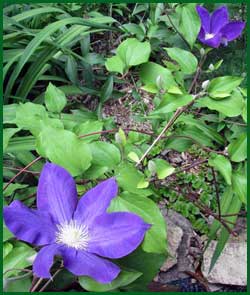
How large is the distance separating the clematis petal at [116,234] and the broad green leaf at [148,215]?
7 cm

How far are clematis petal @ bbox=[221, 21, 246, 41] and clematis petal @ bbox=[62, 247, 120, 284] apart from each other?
2.48 ft

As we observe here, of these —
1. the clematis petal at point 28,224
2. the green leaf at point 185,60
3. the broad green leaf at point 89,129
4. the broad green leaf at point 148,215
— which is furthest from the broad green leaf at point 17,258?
the green leaf at point 185,60

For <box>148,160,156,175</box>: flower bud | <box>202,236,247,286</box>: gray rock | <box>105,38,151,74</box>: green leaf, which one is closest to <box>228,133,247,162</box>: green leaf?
<box>148,160,156,175</box>: flower bud

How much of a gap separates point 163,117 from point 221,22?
352 mm

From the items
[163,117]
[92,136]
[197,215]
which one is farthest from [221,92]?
[197,215]

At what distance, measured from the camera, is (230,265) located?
143cm

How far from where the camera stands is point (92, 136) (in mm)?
1043

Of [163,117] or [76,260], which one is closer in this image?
[76,260]

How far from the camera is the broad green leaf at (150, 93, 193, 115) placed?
1000mm

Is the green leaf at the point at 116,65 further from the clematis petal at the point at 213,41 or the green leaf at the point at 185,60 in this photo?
the clematis petal at the point at 213,41

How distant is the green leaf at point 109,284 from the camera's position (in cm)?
→ 86

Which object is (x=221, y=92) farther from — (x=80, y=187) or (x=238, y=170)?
(x=80, y=187)

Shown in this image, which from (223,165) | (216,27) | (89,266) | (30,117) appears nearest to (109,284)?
(89,266)

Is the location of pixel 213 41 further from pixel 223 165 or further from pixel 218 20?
pixel 223 165
